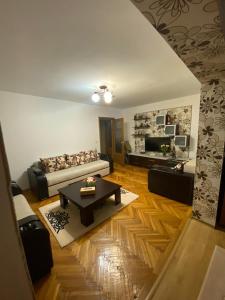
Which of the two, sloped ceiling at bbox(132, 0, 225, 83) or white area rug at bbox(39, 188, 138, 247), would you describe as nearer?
sloped ceiling at bbox(132, 0, 225, 83)

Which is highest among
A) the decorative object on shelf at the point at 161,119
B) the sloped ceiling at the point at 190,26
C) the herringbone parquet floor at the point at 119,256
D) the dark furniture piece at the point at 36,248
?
the sloped ceiling at the point at 190,26

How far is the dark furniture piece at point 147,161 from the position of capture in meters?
4.21

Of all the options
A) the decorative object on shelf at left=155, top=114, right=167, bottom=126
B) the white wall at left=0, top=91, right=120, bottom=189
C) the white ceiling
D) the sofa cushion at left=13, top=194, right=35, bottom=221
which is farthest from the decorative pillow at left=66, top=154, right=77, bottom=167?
the decorative object on shelf at left=155, top=114, right=167, bottom=126

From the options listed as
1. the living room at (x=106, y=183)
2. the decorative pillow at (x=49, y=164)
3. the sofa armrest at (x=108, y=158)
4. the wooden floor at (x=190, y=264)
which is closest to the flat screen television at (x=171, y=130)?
the living room at (x=106, y=183)

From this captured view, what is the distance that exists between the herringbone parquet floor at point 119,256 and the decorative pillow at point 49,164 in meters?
1.14

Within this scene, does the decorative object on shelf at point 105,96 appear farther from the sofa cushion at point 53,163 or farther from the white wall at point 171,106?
the white wall at point 171,106

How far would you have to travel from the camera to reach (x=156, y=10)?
0.68m

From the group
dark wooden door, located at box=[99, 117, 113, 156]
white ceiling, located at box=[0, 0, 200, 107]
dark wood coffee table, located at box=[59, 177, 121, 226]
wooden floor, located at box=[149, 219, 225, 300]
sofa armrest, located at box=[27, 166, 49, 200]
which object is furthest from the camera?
dark wooden door, located at box=[99, 117, 113, 156]

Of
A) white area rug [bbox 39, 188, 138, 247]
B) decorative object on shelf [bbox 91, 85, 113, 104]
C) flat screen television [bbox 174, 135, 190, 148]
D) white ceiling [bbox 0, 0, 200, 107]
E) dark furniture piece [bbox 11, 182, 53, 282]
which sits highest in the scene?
white ceiling [bbox 0, 0, 200, 107]

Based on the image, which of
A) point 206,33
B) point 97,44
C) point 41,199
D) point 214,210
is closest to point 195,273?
point 214,210

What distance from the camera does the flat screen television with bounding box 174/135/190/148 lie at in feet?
13.4

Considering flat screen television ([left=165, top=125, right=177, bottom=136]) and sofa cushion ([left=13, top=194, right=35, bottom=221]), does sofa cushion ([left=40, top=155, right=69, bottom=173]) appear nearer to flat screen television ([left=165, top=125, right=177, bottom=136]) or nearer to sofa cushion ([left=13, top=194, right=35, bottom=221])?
sofa cushion ([left=13, top=194, right=35, bottom=221])

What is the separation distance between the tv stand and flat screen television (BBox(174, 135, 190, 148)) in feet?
1.70

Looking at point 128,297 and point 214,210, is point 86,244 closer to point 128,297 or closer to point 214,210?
point 128,297
